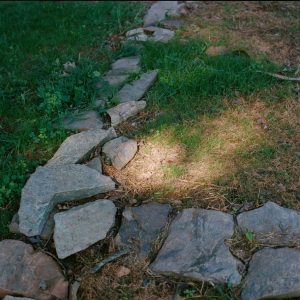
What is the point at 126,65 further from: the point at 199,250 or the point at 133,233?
the point at 199,250

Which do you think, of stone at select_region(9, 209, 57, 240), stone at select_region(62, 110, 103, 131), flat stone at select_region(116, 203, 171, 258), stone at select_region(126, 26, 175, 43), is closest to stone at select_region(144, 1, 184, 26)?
stone at select_region(126, 26, 175, 43)

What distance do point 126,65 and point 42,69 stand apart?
2.67 ft

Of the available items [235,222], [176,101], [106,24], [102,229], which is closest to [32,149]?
[102,229]

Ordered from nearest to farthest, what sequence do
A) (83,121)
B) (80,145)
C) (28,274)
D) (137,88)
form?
(28,274), (80,145), (83,121), (137,88)

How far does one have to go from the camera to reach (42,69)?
415cm

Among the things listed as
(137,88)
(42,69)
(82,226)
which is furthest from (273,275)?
(42,69)

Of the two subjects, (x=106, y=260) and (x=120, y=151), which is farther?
(x=120, y=151)

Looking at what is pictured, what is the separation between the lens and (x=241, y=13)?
5.18 meters

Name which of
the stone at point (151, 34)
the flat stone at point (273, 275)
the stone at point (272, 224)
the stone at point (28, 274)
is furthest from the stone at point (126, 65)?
the flat stone at point (273, 275)

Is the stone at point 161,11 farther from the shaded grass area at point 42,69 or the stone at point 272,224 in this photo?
the stone at point 272,224

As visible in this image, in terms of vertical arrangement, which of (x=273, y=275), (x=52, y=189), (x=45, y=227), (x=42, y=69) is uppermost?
(x=42, y=69)

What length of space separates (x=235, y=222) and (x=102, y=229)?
0.81 meters

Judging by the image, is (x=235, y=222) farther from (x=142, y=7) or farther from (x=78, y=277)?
(x=142, y=7)

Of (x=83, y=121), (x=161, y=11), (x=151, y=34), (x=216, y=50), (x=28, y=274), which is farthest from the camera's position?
(x=161, y=11)
